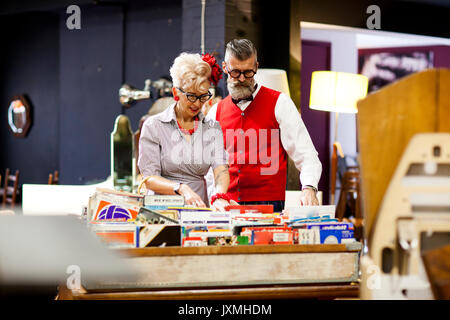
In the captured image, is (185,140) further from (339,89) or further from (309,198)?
(339,89)

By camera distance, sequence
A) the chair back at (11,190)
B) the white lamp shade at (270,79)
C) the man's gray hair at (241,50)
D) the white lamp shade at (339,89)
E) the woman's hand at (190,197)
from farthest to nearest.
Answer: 1. the chair back at (11,190)
2. the white lamp shade at (339,89)
3. the white lamp shade at (270,79)
4. the man's gray hair at (241,50)
5. the woman's hand at (190,197)

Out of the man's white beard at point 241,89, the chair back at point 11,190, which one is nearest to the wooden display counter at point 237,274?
the man's white beard at point 241,89

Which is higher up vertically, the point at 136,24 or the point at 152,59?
the point at 136,24

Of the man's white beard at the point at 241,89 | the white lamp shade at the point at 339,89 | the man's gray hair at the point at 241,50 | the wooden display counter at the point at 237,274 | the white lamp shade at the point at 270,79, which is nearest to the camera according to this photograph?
the wooden display counter at the point at 237,274

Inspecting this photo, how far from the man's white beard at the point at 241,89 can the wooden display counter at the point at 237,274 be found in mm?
1395

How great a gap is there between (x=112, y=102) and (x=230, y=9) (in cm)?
240

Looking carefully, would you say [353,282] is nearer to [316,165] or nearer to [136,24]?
[316,165]

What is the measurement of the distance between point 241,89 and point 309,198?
0.66m

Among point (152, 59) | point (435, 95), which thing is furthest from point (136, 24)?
point (435, 95)

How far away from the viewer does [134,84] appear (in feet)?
21.3

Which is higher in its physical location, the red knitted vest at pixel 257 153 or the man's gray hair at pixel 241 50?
the man's gray hair at pixel 241 50

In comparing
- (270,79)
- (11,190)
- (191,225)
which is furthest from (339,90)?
(11,190)

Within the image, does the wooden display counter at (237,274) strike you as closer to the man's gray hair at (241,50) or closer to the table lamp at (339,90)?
the man's gray hair at (241,50)

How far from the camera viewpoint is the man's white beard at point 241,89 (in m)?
2.71
